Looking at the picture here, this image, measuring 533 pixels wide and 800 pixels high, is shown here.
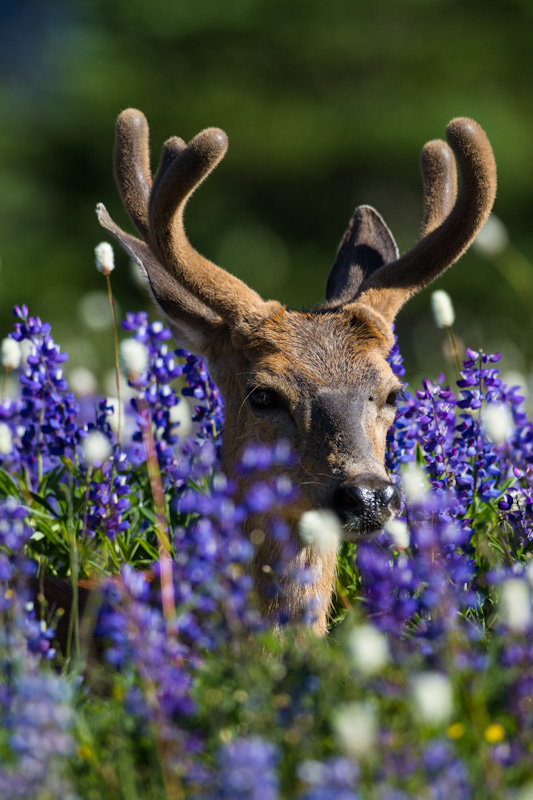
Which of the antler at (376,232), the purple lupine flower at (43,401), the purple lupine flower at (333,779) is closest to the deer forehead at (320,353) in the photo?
the antler at (376,232)

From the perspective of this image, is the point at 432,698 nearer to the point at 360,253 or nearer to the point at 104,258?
the point at 104,258

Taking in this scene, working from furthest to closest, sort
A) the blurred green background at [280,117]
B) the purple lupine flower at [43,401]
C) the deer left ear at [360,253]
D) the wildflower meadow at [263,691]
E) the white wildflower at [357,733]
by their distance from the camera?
the blurred green background at [280,117] → the deer left ear at [360,253] → the purple lupine flower at [43,401] → the wildflower meadow at [263,691] → the white wildflower at [357,733]

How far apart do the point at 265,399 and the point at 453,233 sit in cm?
100

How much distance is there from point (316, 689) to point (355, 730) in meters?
0.62

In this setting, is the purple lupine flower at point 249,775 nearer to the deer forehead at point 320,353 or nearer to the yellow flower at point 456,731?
the yellow flower at point 456,731

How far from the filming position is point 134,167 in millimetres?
4695

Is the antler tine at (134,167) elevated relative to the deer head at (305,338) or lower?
elevated

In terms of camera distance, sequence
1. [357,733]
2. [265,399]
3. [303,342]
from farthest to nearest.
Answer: [303,342] < [265,399] < [357,733]

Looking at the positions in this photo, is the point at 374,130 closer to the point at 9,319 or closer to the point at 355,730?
the point at 9,319

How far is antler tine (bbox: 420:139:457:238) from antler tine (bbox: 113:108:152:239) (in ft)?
3.96

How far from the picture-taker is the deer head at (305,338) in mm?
3654

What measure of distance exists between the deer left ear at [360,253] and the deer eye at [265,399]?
100 cm

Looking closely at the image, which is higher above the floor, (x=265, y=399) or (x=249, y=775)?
(x=265, y=399)

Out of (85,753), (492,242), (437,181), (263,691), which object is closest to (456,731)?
(263,691)
